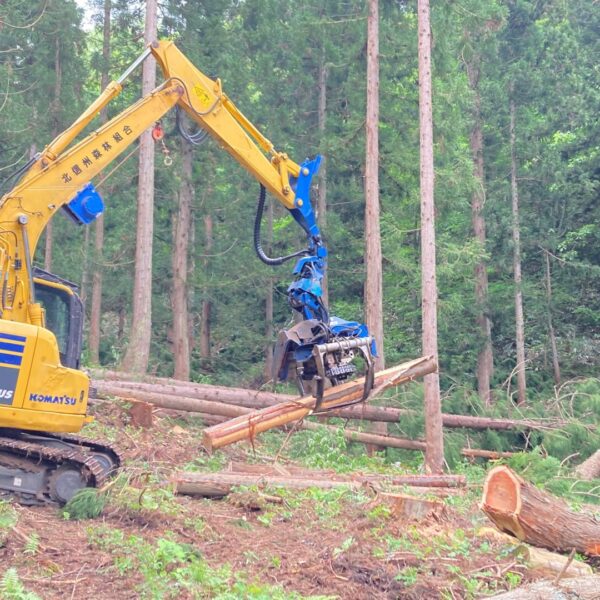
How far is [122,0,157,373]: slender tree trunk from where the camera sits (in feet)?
59.9

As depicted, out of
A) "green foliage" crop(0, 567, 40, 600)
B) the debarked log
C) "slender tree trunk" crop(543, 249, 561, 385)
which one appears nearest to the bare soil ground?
"green foliage" crop(0, 567, 40, 600)

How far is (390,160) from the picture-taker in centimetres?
2117

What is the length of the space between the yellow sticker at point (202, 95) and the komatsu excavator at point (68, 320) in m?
0.01

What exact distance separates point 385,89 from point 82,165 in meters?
14.0

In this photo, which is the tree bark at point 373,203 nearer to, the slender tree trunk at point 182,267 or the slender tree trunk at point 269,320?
the slender tree trunk at point 182,267

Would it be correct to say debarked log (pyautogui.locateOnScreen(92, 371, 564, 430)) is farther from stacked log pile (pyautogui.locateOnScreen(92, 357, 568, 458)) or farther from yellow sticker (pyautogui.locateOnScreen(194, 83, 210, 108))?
yellow sticker (pyautogui.locateOnScreen(194, 83, 210, 108))

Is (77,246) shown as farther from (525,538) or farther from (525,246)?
(525,538)

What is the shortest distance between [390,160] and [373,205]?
9.01 ft

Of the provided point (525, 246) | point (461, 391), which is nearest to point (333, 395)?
point (461, 391)

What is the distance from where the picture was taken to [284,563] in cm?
718

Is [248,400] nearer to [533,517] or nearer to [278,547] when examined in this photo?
[278,547]

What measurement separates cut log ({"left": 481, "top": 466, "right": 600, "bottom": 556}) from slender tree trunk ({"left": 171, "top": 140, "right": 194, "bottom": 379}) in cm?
1685

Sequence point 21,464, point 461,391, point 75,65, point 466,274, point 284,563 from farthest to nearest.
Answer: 1. point 75,65
2. point 466,274
3. point 461,391
4. point 21,464
5. point 284,563

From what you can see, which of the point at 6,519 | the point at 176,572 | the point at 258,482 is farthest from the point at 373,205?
the point at 176,572
